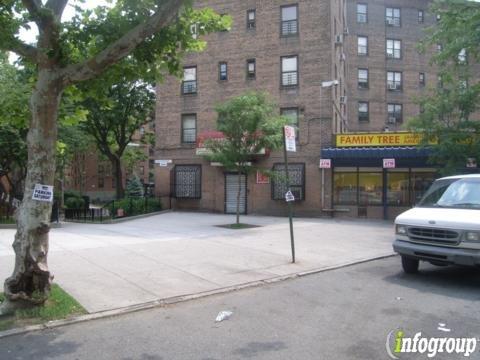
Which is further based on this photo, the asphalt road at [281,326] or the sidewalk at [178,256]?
the sidewalk at [178,256]

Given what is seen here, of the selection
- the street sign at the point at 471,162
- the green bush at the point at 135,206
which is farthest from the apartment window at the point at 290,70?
the street sign at the point at 471,162

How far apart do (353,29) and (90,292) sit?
33775 mm

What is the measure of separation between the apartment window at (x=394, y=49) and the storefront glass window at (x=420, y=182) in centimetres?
1727

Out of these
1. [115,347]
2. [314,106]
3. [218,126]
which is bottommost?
[115,347]

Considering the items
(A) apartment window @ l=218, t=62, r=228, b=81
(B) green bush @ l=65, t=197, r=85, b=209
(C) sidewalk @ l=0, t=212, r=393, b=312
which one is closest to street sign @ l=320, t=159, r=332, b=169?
(C) sidewalk @ l=0, t=212, r=393, b=312

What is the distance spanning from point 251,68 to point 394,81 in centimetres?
1668

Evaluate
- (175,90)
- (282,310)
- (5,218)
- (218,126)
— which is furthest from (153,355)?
(175,90)

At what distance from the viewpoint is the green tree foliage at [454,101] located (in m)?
15.9

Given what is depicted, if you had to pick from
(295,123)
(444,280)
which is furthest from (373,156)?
(444,280)

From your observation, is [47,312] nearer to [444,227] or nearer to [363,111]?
[444,227]

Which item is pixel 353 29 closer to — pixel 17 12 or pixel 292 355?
pixel 17 12

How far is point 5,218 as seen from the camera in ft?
66.3

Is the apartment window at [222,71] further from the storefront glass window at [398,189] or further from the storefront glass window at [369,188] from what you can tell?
the storefront glass window at [398,189]

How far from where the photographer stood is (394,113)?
36469 mm
